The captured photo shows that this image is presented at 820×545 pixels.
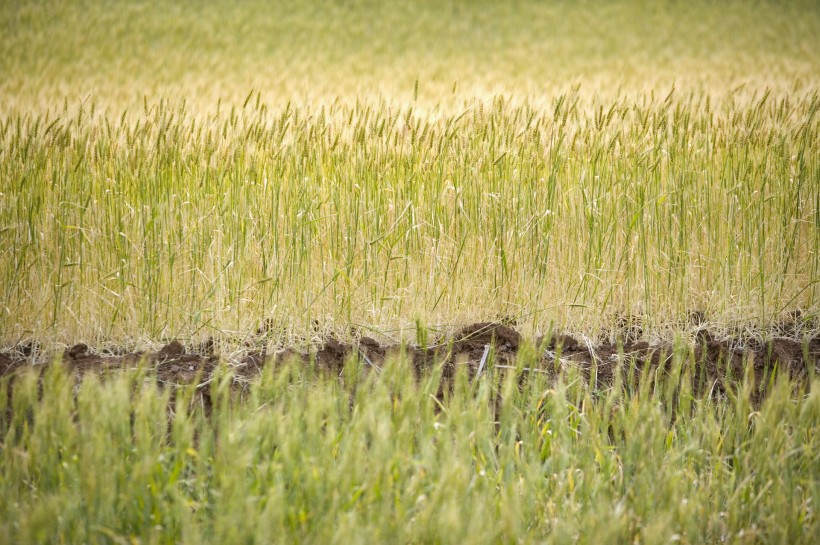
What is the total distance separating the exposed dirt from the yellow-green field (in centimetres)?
2

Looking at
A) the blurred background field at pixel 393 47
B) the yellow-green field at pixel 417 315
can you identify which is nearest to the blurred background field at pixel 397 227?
the yellow-green field at pixel 417 315

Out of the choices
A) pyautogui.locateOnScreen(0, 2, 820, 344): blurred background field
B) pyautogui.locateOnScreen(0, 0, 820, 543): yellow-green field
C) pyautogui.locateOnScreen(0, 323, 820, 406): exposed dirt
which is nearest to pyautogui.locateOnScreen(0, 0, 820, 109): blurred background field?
pyautogui.locateOnScreen(0, 2, 820, 344): blurred background field

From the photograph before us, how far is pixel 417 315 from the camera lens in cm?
241

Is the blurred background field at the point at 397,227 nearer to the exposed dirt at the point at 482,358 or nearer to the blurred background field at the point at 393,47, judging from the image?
the exposed dirt at the point at 482,358

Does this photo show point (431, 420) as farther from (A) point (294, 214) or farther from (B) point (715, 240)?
(B) point (715, 240)

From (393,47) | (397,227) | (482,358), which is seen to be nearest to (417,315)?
(482,358)

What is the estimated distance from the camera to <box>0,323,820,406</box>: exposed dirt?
2387 millimetres

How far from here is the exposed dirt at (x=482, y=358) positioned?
239cm

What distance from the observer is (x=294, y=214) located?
2.89 meters

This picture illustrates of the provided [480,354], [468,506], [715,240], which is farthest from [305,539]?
[715,240]

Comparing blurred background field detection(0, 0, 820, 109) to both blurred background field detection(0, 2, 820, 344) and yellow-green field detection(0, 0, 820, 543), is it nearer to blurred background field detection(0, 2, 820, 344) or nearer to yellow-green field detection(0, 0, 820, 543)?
blurred background field detection(0, 2, 820, 344)

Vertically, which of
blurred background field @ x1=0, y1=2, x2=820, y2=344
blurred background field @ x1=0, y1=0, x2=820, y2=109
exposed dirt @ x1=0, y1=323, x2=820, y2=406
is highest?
blurred background field @ x1=0, y1=0, x2=820, y2=109

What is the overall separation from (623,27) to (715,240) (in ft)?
36.3

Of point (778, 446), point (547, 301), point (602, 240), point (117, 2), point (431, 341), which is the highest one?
point (117, 2)
